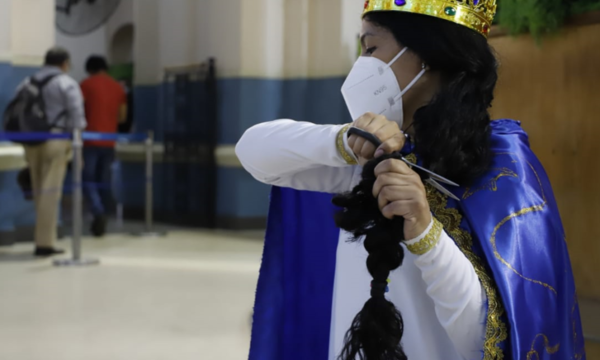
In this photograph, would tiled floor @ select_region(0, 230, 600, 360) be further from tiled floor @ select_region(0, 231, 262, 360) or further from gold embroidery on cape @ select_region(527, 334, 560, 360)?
gold embroidery on cape @ select_region(527, 334, 560, 360)

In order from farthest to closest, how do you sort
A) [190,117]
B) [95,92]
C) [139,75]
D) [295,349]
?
[139,75] → [190,117] → [95,92] → [295,349]

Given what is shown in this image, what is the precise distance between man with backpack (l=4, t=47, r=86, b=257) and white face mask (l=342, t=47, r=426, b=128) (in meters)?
5.77

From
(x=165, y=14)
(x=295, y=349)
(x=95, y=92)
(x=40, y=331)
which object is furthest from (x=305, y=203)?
(x=165, y=14)

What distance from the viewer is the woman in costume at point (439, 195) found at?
A: 4.36 ft

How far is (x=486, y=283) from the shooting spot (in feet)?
4.76

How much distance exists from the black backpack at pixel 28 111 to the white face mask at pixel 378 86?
5.78 meters

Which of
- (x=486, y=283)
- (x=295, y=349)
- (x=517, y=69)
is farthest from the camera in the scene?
(x=517, y=69)

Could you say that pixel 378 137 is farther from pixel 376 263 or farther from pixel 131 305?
pixel 131 305

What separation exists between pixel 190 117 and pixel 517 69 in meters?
6.99

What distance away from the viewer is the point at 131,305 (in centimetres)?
509

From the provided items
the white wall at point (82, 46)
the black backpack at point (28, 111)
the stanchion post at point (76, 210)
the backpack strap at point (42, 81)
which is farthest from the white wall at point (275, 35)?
the white wall at point (82, 46)

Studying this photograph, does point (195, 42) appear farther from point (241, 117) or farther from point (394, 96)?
point (394, 96)

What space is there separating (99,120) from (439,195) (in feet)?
25.5

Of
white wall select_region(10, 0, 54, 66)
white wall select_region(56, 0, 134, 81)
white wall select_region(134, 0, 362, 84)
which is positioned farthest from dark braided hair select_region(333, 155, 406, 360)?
white wall select_region(56, 0, 134, 81)
